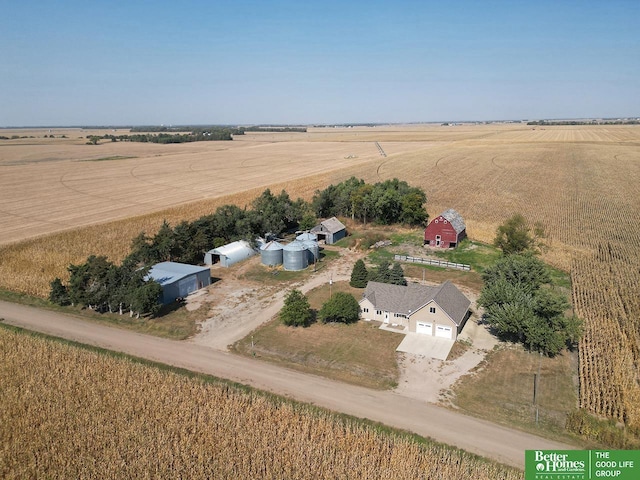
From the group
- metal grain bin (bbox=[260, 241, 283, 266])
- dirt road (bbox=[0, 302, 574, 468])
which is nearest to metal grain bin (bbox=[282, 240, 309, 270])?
metal grain bin (bbox=[260, 241, 283, 266])

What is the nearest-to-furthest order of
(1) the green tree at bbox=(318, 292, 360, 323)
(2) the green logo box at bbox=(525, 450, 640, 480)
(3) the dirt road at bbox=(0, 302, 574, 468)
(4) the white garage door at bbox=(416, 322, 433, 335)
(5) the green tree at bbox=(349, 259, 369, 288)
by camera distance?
(2) the green logo box at bbox=(525, 450, 640, 480)
(3) the dirt road at bbox=(0, 302, 574, 468)
(4) the white garage door at bbox=(416, 322, 433, 335)
(1) the green tree at bbox=(318, 292, 360, 323)
(5) the green tree at bbox=(349, 259, 369, 288)

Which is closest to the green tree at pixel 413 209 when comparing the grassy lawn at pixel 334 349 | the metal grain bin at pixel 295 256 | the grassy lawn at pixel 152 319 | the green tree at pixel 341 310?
the metal grain bin at pixel 295 256

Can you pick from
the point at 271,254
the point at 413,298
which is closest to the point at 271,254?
the point at 271,254

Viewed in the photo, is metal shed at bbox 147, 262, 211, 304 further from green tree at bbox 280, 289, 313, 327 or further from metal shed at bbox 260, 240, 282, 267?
green tree at bbox 280, 289, 313, 327

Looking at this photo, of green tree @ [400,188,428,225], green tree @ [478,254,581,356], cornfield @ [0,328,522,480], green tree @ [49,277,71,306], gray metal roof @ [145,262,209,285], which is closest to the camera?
cornfield @ [0,328,522,480]

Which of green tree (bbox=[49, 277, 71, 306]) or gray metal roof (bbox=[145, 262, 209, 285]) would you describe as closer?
green tree (bbox=[49, 277, 71, 306])

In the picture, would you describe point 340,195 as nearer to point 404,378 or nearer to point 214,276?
point 214,276

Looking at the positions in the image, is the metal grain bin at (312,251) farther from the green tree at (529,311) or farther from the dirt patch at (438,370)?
the dirt patch at (438,370)

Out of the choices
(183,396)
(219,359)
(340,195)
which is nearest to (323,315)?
(219,359)
